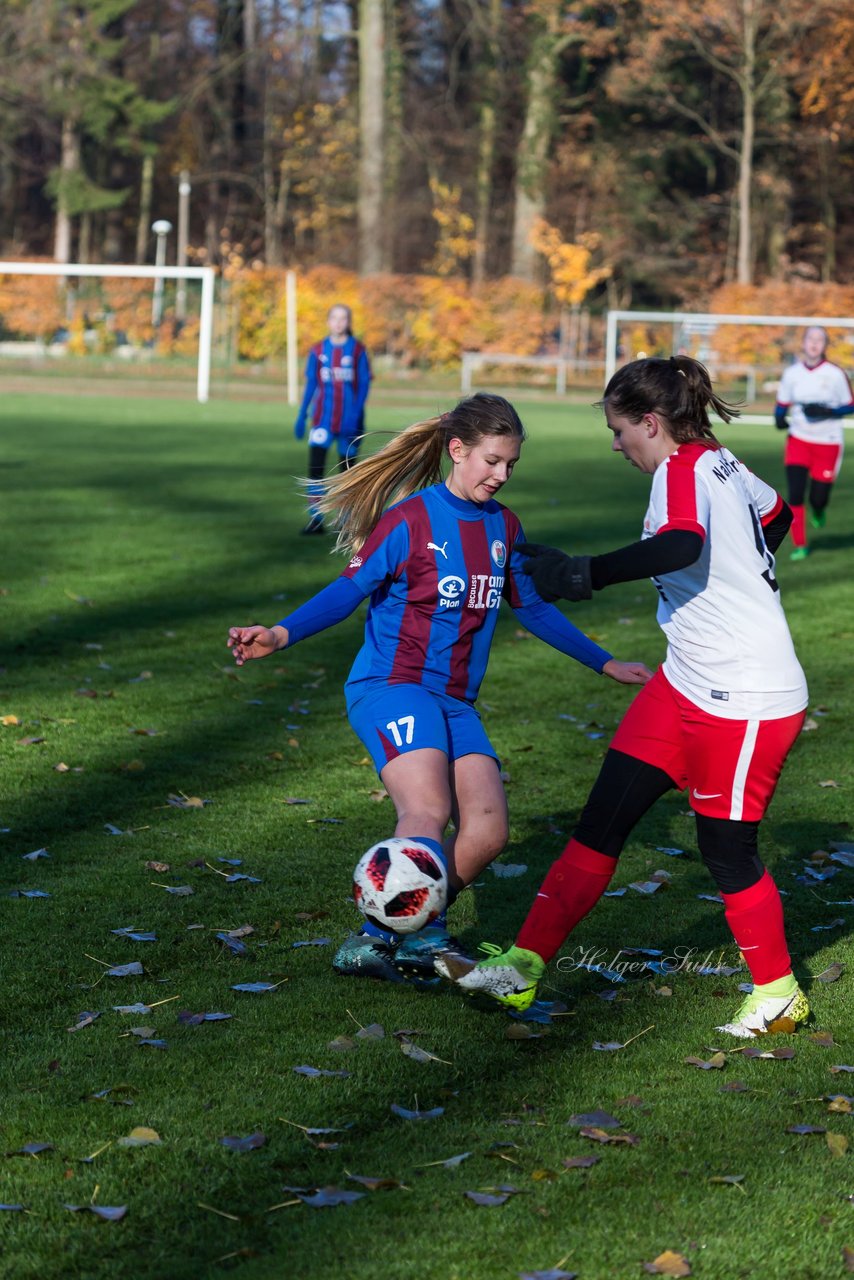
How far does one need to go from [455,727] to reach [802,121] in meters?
54.6

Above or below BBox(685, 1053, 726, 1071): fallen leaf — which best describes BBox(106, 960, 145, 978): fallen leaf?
below

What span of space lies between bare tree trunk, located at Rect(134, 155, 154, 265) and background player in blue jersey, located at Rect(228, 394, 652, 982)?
65666 mm

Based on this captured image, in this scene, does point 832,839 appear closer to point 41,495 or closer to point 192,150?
point 41,495

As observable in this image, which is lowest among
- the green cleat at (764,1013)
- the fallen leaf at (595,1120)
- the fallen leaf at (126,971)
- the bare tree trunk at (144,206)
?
the fallen leaf at (126,971)

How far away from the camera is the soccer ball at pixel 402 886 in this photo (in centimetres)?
432

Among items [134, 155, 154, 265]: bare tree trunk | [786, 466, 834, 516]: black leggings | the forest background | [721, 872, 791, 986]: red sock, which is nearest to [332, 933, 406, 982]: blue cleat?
[721, 872, 791, 986]: red sock

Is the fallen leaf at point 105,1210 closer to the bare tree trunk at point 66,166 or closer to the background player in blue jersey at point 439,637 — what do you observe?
the background player in blue jersey at point 439,637

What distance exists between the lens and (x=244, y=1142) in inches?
143

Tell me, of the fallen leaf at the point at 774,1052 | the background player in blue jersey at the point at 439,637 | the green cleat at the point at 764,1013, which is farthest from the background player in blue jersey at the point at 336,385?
the fallen leaf at the point at 774,1052

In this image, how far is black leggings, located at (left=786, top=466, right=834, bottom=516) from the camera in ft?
50.5

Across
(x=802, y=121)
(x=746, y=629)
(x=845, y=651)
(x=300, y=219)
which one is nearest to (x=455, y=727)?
(x=746, y=629)

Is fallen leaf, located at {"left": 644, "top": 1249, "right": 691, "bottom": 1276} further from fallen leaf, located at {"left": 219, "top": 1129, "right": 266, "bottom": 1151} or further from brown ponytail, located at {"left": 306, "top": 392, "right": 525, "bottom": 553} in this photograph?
brown ponytail, located at {"left": 306, "top": 392, "right": 525, "bottom": 553}

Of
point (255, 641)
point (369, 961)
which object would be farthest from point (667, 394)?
point (369, 961)

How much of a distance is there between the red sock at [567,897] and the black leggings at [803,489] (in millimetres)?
11048
